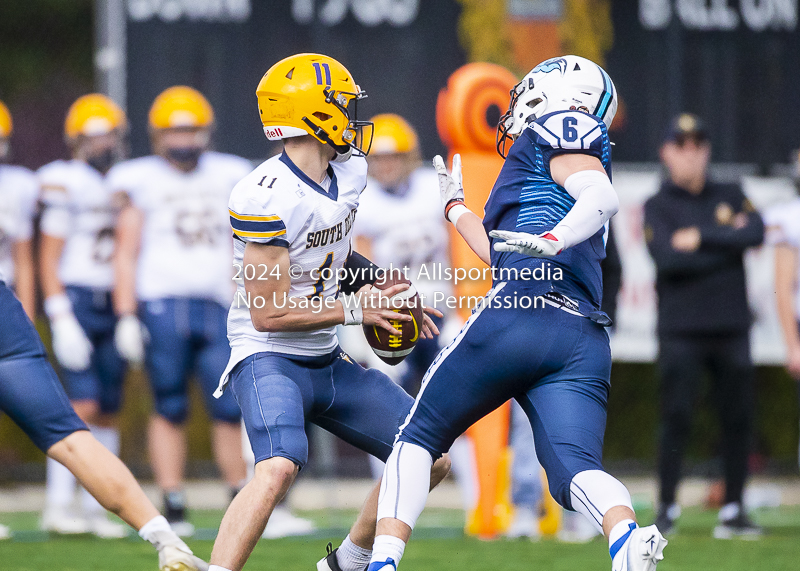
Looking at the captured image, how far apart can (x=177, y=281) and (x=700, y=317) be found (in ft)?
8.75

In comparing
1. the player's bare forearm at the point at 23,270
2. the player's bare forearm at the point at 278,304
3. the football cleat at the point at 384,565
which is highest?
the player's bare forearm at the point at 278,304

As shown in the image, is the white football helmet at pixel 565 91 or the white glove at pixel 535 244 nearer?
the white glove at pixel 535 244

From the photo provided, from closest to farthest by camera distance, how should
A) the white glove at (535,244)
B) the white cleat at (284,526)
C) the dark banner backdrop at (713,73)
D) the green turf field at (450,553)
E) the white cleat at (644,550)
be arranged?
the white cleat at (644,550), the white glove at (535,244), the green turf field at (450,553), the white cleat at (284,526), the dark banner backdrop at (713,73)

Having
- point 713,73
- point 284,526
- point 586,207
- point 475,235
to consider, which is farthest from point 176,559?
point 713,73

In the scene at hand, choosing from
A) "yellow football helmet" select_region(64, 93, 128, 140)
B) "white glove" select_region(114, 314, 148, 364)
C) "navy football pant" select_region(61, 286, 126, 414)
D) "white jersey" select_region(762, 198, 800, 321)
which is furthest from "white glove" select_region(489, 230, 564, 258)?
"yellow football helmet" select_region(64, 93, 128, 140)

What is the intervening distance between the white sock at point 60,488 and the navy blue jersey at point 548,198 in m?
3.50

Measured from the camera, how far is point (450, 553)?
222 inches

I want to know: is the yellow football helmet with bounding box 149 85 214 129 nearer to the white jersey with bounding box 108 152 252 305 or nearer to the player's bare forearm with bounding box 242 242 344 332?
the white jersey with bounding box 108 152 252 305

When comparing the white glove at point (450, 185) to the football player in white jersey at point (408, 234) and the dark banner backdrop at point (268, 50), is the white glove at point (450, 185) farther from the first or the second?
the dark banner backdrop at point (268, 50)

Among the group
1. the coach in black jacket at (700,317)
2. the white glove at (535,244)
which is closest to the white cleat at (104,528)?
the coach in black jacket at (700,317)

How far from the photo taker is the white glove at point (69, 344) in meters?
6.41

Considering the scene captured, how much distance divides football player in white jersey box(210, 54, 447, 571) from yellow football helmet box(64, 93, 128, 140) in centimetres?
315

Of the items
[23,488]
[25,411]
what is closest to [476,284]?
[25,411]

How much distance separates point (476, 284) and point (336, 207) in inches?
98.9
